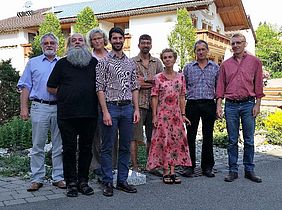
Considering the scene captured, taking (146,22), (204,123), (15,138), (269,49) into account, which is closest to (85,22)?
(146,22)

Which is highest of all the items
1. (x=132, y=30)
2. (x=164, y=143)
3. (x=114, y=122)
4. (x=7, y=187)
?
(x=132, y=30)

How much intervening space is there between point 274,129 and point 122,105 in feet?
17.1

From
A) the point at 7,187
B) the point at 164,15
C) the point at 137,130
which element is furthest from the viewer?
Result: the point at 164,15

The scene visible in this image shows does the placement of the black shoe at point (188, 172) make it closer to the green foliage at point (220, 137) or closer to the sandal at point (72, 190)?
the sandal at point (72, 190)

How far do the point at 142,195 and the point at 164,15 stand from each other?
775 inches

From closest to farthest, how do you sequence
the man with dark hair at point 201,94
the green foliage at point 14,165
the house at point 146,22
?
the man with dark hair at point 201,94
the green foliage at point 14,165
the house at point 146,22

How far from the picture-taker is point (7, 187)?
542 cm

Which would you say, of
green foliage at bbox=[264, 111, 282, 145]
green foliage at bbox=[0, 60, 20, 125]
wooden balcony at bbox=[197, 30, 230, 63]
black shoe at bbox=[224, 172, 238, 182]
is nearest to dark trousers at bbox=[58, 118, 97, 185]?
black shoe at bbox=[224, 172, 238, 182]

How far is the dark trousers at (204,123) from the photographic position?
590cm

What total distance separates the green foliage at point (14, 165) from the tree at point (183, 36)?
14.5 metres

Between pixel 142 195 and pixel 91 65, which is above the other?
pixel 91 65

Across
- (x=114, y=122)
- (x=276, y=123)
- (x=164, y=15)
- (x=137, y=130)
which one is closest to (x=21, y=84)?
(x=114, y=122)

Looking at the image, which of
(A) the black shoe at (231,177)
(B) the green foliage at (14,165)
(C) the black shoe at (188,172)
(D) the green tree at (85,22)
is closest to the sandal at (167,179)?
(C) the black shoe at (188,172)

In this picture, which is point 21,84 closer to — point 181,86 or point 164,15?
point 181,86
